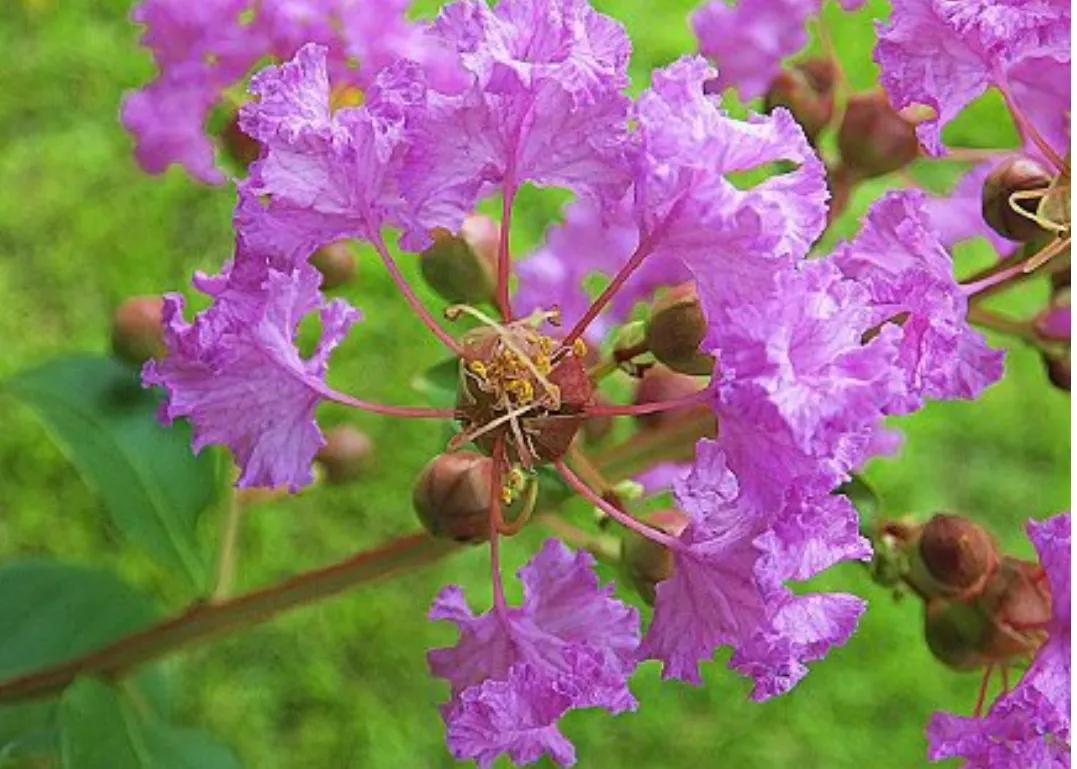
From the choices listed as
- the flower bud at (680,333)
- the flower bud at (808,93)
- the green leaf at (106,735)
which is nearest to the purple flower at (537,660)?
the flower bud at (680,333)

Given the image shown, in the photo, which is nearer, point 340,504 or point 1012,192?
point 1012,192

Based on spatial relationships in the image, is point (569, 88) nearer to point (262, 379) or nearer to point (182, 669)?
point (262, 379)

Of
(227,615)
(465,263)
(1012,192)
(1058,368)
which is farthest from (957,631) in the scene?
(227,615)

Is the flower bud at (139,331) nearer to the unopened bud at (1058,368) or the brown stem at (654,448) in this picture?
the brown stem at (654,448)

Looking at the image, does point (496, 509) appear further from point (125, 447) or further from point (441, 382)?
point (125, 447)

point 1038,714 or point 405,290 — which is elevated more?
point 405,290
